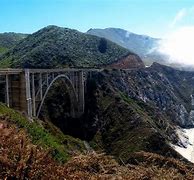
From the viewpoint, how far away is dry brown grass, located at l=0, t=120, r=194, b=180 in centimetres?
891

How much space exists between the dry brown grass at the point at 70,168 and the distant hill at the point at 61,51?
90.5m

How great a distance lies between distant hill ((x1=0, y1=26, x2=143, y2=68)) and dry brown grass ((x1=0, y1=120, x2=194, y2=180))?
90450 millimetres

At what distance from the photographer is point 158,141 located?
6838 centimetres

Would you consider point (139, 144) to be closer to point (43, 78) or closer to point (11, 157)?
point (43, 78)

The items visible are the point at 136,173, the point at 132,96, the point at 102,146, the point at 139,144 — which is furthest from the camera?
the point at 132,96

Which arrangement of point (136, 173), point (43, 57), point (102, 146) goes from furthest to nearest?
point (43, 57) < point (102, 146) < point (136, 173)

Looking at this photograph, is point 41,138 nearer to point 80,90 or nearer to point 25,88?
point 25,88

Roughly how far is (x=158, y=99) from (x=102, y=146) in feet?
133

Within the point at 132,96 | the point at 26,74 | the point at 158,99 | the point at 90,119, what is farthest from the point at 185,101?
the point at 26,74

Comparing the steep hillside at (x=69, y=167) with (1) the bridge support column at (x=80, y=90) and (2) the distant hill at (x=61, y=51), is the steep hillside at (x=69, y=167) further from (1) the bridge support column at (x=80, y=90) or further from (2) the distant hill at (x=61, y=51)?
(2) the distant hill at (x=61, y=51)

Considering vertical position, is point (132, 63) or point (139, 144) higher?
point (132, 63)

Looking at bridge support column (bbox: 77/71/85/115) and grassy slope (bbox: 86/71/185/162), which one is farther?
bridge support column (bbox: 77/71/85/115)

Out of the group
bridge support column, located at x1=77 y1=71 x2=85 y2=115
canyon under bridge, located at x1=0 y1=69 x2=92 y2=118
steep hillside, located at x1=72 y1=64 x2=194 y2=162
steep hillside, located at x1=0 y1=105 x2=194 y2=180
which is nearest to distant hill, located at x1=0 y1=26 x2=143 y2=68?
steep hillside, located at x1=72 y1=64 x2=194 y2=162

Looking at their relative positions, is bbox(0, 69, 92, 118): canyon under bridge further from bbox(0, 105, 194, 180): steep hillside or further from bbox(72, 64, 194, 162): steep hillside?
bbox(0, 105, 194, 180): steep hillside
